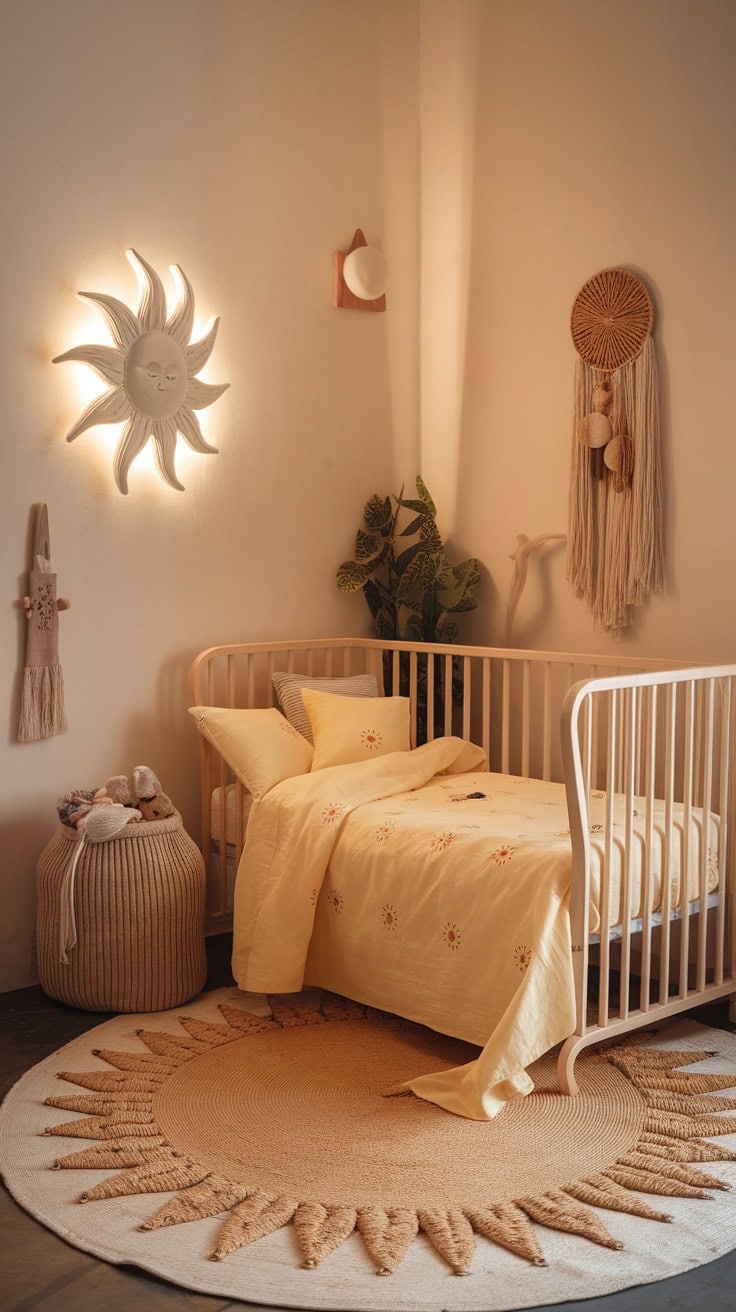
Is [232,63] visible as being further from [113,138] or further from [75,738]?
[75,738]

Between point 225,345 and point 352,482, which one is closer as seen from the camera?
point 225,345

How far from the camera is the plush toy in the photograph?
301cm

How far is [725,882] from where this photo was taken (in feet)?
9.16

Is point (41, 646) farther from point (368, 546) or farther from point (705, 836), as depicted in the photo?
point (705, 836)

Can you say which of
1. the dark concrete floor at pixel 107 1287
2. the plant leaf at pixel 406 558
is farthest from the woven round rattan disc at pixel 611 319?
the dark concrete floor at pixel 107 1287

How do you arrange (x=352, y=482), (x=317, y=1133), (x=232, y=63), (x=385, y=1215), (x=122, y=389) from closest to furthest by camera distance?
1. (x=385, y=1215)
2. (x=317, y=1133)
3. (x=122, y=389)
4. (x=232, y=63)
5. (x=352, y=482)

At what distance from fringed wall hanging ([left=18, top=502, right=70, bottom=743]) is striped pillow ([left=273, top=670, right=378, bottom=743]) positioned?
0.65 meters

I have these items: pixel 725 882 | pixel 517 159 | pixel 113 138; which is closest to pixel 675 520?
pixel 725 882

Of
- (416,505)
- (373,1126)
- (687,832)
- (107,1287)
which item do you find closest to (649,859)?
(687,832)

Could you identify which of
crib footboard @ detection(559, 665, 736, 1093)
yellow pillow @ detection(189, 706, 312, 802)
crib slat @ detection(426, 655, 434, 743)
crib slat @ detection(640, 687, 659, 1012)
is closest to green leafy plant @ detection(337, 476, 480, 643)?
crib slat @ detection(426, 655, 434, 743)

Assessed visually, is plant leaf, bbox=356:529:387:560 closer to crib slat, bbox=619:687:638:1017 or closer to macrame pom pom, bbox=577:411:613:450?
macrame pom pom, bbox=577:411:613:450

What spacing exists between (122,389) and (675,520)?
1463 millimetres

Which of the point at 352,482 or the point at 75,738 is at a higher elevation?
the point at 352,482

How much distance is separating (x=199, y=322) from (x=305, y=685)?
104cm
